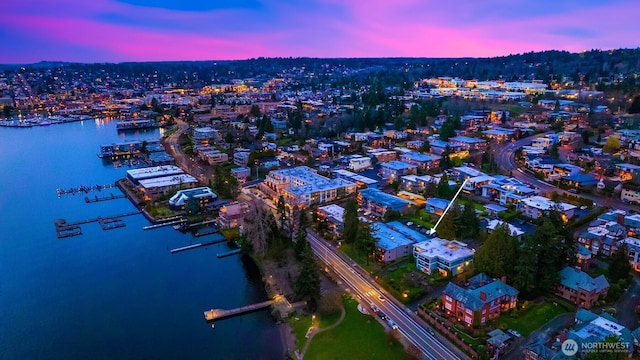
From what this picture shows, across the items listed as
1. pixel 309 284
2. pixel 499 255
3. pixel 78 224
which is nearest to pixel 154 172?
pixel 78 224

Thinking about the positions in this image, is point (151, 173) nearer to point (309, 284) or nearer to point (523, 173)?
point (309, 284)

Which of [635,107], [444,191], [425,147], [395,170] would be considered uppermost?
[635,107]

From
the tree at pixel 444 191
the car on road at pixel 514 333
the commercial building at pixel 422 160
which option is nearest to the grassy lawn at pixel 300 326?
the car on road at pixel 514 333

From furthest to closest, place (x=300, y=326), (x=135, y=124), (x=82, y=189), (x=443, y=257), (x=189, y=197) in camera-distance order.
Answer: (x=135, y=124) → (x=82, y=189) → (x=189, y=197) → (x=443, y=257) → (x=300, y=326)

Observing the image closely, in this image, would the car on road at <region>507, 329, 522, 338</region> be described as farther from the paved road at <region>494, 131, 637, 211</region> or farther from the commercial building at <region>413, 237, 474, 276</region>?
the paved road at <region>494, 131, 637, 211</region>

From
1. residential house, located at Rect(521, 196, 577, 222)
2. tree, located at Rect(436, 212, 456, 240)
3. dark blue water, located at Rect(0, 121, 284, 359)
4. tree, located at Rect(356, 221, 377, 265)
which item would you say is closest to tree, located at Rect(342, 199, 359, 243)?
tree, located at Rect(356, 221, 377, 265)

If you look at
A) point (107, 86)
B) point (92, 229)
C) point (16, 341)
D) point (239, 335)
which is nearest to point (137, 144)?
point (92, 229)

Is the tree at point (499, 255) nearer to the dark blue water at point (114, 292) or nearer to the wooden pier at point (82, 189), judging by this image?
the dark blue water at point (114, 292)
